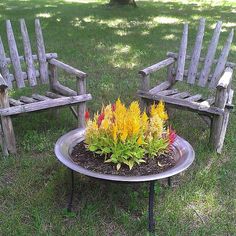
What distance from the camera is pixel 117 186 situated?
3.94 m

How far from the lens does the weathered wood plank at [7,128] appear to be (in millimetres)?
4187

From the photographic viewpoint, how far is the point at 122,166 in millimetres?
3359

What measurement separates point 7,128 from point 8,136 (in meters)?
0.10

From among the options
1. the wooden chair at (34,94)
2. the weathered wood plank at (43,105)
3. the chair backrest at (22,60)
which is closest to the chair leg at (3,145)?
the wooden chair at (34,94)

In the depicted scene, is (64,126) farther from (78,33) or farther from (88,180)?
(78,33)

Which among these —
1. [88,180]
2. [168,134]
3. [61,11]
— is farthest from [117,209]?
[61,11]

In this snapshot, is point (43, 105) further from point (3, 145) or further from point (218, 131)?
point (218, 131)

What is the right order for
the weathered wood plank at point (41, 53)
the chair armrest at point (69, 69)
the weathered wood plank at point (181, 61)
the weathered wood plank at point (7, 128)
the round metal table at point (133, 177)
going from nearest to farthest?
1. the round metal table at point (133, 177)
2. the weathered wood plank at point (7, 128)
3. the chair armrest at point (69, 69)
4. the weathered wood plank at point (41, 53)
5. the weathered wood plank at point (181, 61)

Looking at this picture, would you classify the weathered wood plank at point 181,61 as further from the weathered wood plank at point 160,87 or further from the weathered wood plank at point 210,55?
the weathered wood plank at point 210,55

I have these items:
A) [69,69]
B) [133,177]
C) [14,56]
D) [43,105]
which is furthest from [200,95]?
[14,56]

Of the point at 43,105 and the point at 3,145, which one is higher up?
the point at 43,105

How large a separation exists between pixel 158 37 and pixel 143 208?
613 centimetres

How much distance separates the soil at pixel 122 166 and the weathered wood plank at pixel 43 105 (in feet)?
3.24

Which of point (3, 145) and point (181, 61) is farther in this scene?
point (181, 61)
